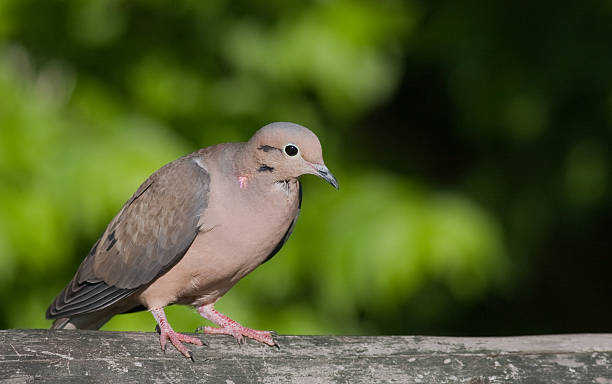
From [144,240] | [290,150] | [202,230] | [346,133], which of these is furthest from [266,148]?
[346,133]

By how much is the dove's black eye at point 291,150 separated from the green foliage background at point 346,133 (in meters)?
1.18

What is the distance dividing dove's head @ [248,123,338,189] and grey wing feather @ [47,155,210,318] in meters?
0.23

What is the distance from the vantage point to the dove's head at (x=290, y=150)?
253 centimetres

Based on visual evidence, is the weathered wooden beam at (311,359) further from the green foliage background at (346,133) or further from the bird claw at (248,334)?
the green foliage background at (346,133)

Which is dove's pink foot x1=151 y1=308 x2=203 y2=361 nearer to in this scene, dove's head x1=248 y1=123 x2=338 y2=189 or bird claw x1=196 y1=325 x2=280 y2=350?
bird claw x1=196 y1=325 x2=280 y2=350

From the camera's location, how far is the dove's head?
253 centimetres

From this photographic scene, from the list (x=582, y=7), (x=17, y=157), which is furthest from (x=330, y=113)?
(x=17, y=157)

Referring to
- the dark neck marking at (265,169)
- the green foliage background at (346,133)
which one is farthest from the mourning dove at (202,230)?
the green foliage background at (346,133)

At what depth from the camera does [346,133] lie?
16.5 feet

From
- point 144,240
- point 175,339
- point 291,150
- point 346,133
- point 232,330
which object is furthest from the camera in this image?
point 346,133

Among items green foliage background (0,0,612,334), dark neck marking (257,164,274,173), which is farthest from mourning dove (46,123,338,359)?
green foliage background (0,0,612,334)

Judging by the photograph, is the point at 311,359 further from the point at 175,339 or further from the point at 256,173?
the point at 256,173

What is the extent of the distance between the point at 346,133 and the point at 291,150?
2.53 meters

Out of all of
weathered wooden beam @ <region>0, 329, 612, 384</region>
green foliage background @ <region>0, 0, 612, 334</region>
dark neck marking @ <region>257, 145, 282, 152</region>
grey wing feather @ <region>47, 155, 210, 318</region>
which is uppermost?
green foliage background @ <region>0, 0, 612, 334</region>
